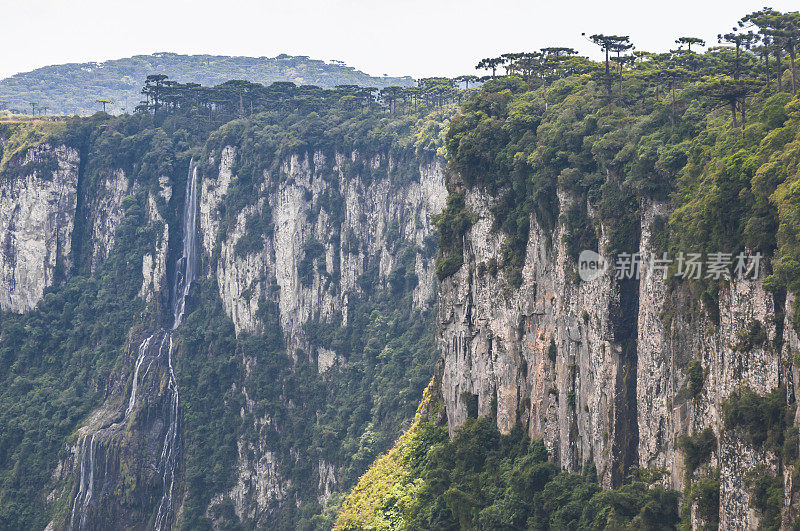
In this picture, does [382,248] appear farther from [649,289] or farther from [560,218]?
[649,289]

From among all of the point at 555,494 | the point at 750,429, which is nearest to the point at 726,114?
the point at 750,429

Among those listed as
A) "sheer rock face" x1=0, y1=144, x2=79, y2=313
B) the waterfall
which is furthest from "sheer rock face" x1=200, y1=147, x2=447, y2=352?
"sheer rock face" x1=0, y1=144, x2=79, y2=313

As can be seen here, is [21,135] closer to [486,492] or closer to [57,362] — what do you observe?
[57,362]

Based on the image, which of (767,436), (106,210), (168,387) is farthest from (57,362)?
(767,436)

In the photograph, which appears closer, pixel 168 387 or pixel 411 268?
pixel 411 268

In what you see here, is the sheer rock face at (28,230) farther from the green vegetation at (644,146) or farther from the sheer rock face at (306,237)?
the green vegetation at (644,146)

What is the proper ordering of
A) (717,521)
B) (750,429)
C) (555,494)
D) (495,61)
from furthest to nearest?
(495,61)
(555,494)
(717,521)
(750,429)

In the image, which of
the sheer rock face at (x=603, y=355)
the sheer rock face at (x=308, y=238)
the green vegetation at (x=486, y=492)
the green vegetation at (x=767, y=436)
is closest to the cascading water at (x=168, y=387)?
the sheer rock face at (x=308, y=238)
